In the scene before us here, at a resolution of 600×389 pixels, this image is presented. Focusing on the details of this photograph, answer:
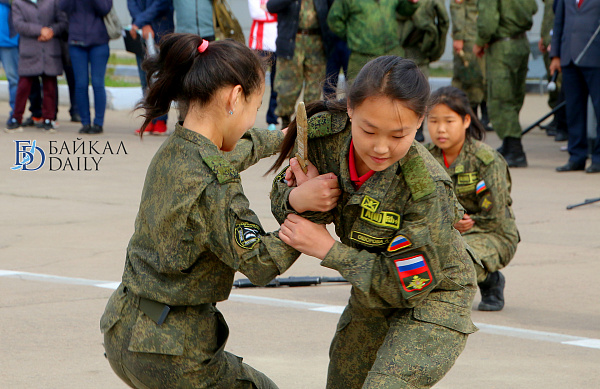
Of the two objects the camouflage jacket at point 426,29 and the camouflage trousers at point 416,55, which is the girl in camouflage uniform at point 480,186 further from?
the camouflage trousers at point 416,55

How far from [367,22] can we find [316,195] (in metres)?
7.35

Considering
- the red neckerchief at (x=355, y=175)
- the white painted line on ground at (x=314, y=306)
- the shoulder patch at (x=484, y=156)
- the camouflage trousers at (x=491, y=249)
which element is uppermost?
the red neckerchief at (x=355, y=175)

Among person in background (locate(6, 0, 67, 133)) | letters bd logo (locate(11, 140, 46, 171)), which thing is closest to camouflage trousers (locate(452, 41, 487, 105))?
person in background (locate(6, 0, 67, 133))

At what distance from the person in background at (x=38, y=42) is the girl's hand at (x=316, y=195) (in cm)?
894

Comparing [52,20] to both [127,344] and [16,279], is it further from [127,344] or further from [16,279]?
[127,344]

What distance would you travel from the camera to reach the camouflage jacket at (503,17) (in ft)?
30.0

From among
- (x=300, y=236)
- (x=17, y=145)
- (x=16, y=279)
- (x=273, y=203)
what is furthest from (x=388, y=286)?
(x=17, y=145)

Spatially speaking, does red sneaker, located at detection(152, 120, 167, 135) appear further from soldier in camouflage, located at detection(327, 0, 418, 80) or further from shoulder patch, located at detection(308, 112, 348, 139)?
shoulder patch, located at detection(308, 112, 348, 139)

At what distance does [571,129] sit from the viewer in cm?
927

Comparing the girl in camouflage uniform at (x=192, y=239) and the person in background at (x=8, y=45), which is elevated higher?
the girl in camouflage uniform at (x=192, y=239)

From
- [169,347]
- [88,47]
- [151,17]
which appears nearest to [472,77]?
[151,17]

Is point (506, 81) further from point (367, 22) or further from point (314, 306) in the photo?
point (314, 306)

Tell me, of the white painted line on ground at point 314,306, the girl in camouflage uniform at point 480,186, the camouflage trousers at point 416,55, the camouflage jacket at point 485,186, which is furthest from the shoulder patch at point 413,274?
the camouflage trousers at point 416,55

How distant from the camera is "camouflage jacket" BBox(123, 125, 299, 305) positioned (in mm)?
2508
